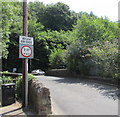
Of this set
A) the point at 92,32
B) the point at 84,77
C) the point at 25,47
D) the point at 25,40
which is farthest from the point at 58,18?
the point at 25,47

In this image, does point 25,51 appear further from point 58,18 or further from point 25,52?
point 58,18

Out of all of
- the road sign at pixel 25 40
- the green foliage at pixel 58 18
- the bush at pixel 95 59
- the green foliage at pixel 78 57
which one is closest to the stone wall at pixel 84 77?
the bush at pixel 95 59

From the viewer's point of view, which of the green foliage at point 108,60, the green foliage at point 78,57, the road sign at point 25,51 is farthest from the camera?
the green foliage at point 78,57

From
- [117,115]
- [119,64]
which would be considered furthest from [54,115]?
[119,64]

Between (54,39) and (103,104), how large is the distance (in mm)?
29966

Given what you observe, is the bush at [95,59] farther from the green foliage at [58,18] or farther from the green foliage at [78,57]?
the green foliage at [58,18]

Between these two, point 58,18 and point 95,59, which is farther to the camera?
point 58,18

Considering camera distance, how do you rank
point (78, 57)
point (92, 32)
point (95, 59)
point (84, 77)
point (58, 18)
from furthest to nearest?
point (58, 18), point (92, 32), point (78, 57), point (84, 77), point (95, 59)

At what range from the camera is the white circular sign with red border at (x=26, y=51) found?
6523 millimetres

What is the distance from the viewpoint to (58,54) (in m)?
24.7

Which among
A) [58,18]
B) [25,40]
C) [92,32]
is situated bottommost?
[25,40]

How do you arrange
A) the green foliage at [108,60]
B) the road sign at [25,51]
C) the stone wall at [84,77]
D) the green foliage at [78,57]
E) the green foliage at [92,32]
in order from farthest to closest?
the green foliage at [92,32] < the green foliage at [78,57] < the stone wall at [84,77] < the green foliage at [108,60] < the road sign at [25,51]

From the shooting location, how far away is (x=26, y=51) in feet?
21.7

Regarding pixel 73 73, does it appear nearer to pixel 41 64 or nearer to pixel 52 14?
pixel 41 64
